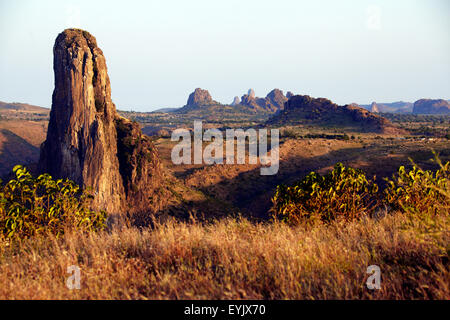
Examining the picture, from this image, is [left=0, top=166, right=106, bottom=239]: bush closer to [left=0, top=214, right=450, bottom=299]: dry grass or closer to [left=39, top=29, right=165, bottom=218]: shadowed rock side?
[left=0, top=214, right=450, bottom=299]: dry grass

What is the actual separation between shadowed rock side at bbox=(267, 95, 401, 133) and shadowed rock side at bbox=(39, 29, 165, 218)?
76.1 metres

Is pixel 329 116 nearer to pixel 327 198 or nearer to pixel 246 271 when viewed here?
pixel 327 198

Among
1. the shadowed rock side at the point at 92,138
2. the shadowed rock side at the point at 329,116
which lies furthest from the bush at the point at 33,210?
the shadowed rock side at the point at 329,116

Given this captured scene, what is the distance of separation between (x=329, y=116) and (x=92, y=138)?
93.7 metres

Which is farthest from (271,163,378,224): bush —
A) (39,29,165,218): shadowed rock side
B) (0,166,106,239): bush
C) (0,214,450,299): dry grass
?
→ (39,29,165,218): shadowed rock side

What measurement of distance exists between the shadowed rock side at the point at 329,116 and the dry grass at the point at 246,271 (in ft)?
318

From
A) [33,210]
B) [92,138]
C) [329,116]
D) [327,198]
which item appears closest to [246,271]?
[327,198]

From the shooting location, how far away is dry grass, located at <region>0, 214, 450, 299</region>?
3270mm

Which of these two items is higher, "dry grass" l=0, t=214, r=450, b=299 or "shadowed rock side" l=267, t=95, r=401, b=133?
"shadowed rock side" l=267, t=95, r=401, b=133

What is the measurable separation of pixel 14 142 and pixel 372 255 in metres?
112

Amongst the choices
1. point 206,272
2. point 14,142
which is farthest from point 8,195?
point 14,142

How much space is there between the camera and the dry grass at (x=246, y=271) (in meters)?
3.27

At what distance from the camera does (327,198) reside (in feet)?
25.9
